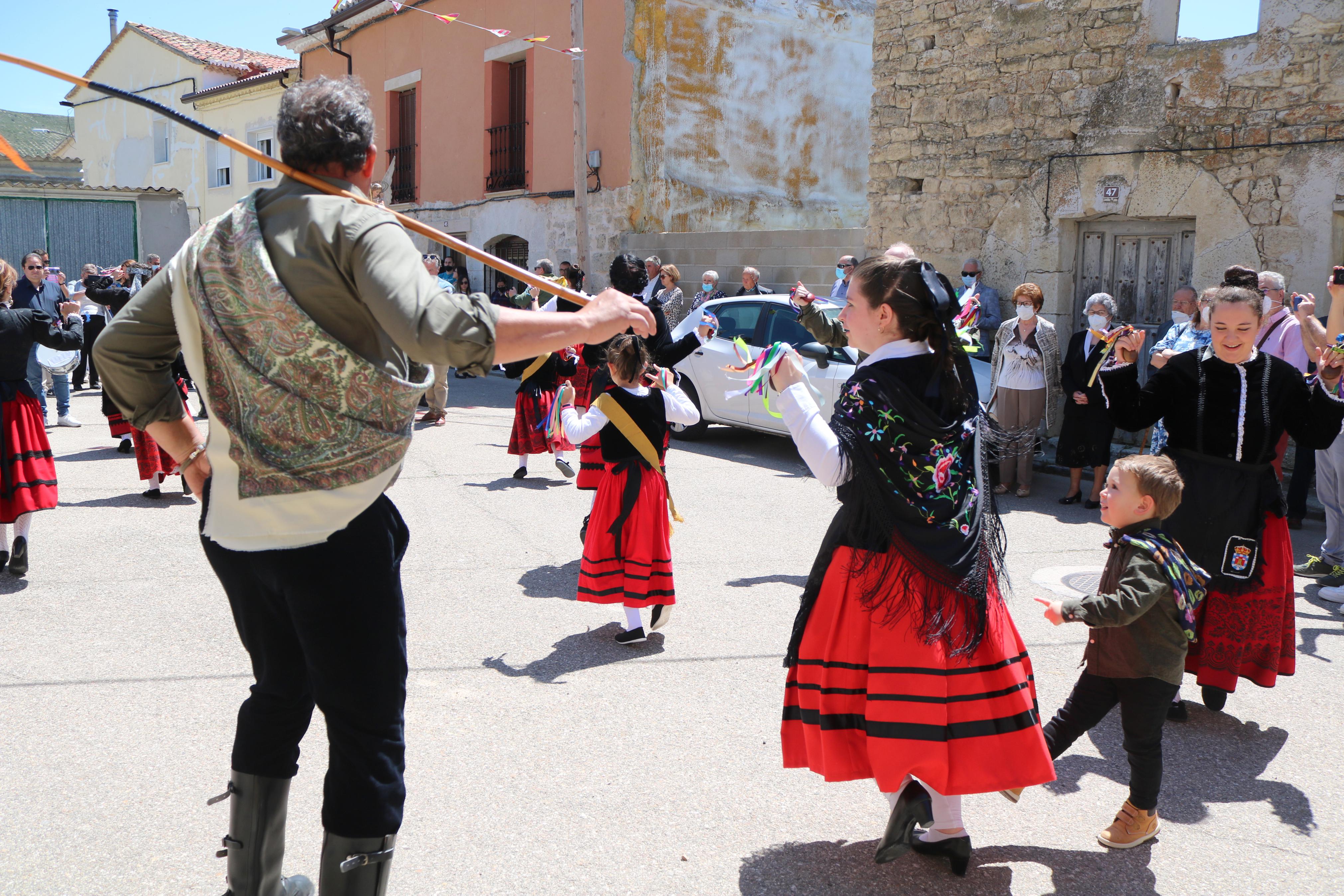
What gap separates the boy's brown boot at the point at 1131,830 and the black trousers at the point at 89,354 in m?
10.2

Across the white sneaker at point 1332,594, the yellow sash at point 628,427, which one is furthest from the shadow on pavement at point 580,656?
the white sneaker at point 1332,594

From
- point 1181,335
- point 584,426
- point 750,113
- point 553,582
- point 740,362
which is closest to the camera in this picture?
point 584,426

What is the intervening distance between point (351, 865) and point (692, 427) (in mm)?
9340

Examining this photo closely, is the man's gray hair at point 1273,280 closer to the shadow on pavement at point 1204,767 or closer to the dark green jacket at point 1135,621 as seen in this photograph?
the shadow on pavement at point 1204,767

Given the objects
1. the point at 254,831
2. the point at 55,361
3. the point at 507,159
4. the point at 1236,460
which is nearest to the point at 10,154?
the point at 254,831

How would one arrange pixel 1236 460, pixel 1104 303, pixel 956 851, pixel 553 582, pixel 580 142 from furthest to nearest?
pixel 580 142
pixel 1104 303
pixel 553 582
pixel 1236 460
pixel 956 851

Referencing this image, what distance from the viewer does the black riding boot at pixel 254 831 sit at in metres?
2.37

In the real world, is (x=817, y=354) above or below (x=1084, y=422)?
above

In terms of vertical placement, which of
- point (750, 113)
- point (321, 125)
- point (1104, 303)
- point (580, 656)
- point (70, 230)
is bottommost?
point (580, 656)

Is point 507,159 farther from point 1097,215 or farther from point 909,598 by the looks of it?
point 909,598

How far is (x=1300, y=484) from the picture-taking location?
770 cm

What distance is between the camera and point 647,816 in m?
3.17

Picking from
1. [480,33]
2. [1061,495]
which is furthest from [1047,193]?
[480,33]

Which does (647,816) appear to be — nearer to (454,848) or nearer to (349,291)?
(454,848)
